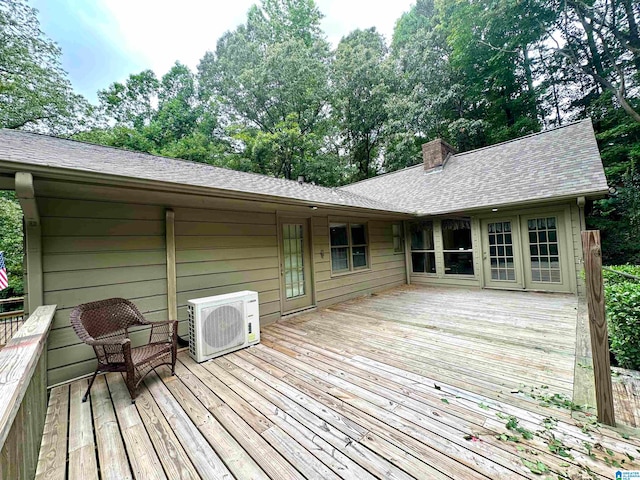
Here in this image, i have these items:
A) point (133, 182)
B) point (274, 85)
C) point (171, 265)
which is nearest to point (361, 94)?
point (274, 85)

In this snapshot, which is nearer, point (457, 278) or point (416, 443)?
point (416, 443)

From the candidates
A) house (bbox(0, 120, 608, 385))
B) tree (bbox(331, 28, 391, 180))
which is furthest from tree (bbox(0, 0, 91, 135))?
tree (bbox(331, 28, 391, 180))

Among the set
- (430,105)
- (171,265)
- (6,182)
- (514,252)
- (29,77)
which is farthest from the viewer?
(430,105)

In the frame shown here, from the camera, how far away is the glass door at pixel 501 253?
A: 594 centimetres

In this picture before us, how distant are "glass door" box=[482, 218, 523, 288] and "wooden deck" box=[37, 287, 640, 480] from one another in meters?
2.81

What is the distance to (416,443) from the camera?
65.4 inches

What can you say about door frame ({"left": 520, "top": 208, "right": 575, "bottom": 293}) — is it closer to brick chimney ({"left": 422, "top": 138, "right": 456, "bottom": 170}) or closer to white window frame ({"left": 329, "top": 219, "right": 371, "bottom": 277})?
white window frame ({"left": 329, "top": 219, "right": 371, "bottom": 277})

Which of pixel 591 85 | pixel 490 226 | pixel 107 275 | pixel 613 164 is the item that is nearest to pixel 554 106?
pixel 591 85

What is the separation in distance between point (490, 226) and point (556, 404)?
5.13m

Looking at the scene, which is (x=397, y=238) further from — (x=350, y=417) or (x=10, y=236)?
(x=10, y=236)

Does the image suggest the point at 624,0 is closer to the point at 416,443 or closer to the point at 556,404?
the point at 556,404

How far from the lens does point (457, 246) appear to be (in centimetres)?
679

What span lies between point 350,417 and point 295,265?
322 centimetres

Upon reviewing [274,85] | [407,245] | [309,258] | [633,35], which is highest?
[274,85]
